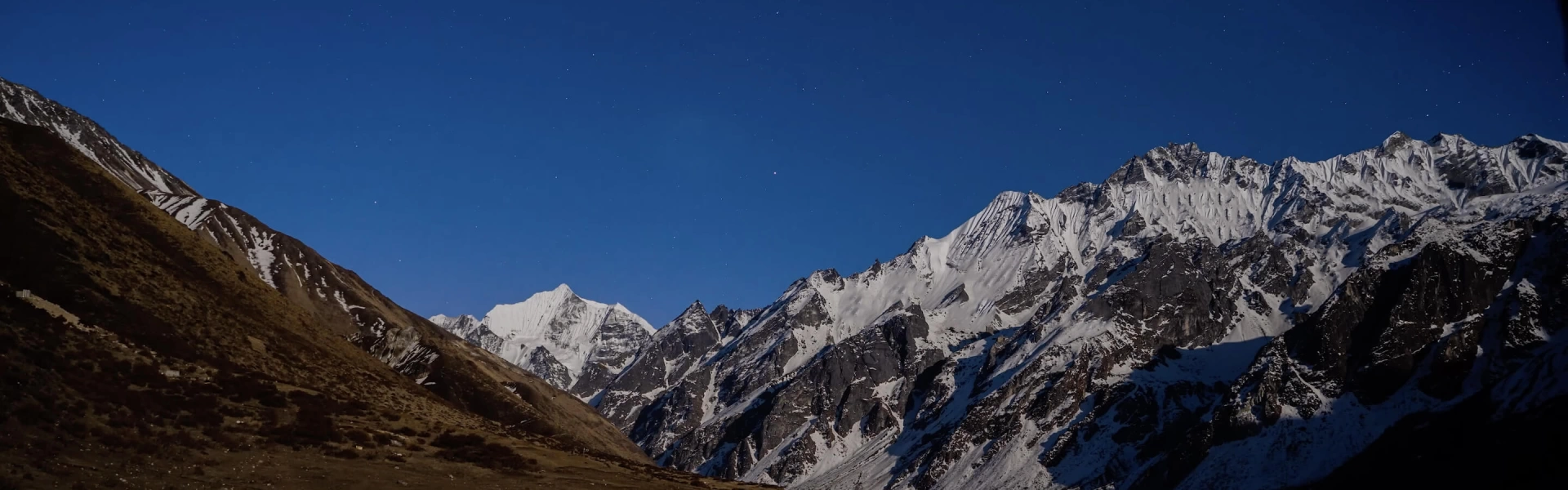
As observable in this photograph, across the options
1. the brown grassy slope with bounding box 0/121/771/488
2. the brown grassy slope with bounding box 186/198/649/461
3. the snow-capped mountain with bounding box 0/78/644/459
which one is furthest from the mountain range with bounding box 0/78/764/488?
the snow-capped mountain with bounding box 0/78/644/459

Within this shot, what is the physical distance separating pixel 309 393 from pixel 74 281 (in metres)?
13.6

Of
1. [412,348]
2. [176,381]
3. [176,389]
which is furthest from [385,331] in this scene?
[176,389]

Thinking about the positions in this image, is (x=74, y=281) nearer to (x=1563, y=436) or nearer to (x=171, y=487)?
(x=171, y=487)

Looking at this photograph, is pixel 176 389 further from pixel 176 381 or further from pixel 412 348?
pixel 412 348

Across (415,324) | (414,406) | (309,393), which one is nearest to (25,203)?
(309,393)

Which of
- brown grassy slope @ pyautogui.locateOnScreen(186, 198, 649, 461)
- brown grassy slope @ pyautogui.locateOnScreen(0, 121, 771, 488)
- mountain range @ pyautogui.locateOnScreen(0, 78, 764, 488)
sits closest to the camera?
brown grassy slope @ pyautogui.locateOnScreen(0, 121, 771, 488)

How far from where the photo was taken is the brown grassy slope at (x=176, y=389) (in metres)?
43.6

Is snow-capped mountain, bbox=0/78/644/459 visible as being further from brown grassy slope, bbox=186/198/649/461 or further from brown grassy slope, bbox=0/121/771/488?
brown grassy slope, bbox=0/121/771/488

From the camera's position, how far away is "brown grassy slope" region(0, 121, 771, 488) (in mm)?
43625

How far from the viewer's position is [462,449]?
5853 cm

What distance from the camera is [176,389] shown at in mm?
52531

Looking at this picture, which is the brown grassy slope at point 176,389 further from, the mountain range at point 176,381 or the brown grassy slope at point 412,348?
the brown grassy slope at point 412,348

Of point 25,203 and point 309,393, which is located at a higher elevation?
point 25,203

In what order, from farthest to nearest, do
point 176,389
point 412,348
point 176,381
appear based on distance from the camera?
point 412,348, point 176,381, point 176,389
